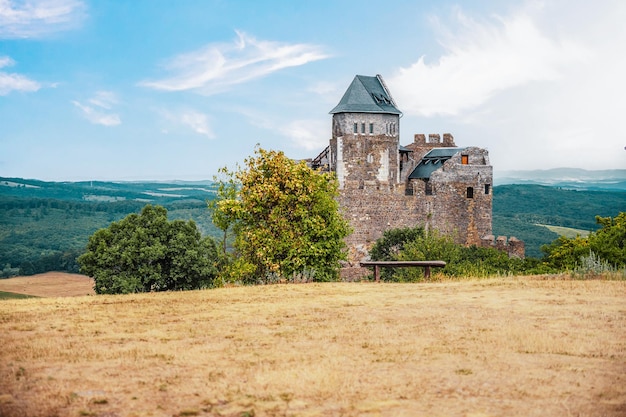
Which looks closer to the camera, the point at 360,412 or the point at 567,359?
the point at 360,412

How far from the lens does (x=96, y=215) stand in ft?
436

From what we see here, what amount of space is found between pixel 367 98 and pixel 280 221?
3190 cm

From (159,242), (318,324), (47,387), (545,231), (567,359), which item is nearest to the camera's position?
(47,387)

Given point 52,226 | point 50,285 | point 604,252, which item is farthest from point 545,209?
point 604,252

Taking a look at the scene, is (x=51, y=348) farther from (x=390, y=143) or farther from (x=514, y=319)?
(x=390, y=143)

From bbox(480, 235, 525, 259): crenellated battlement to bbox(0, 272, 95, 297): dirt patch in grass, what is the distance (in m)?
33.0

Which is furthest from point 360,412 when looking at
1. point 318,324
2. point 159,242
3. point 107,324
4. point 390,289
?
point 159,242

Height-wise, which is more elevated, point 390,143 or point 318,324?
point 390,143

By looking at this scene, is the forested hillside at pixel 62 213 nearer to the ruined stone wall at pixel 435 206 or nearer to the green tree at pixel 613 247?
the ruined stone wall at pixel 435 206

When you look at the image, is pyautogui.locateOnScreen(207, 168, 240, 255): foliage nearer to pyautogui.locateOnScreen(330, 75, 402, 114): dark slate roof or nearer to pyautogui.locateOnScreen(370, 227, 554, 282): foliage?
pyautogui.locateOnScreen(370, 227, 554, 282): foliage

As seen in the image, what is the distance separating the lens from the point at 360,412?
31.4 feet

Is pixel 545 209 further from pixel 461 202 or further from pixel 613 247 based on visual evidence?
pixel 613 247

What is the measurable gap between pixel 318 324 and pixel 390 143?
43286 millimetres

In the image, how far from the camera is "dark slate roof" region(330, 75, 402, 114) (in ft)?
191
